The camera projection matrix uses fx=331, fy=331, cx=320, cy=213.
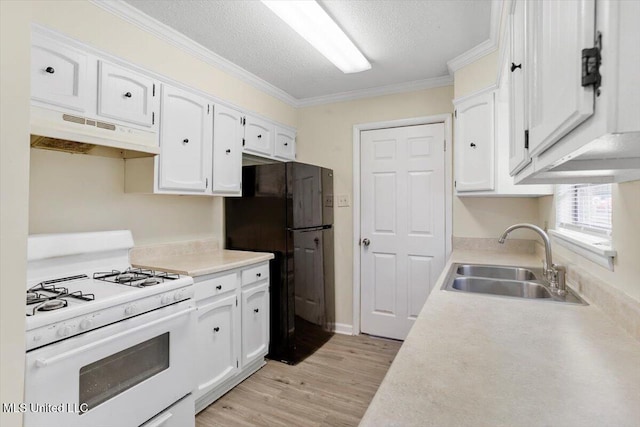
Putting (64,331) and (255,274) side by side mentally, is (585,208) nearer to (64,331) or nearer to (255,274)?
(255,274)

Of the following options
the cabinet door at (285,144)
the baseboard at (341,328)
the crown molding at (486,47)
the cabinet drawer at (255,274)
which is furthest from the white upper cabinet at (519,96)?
the baseboard at (341,328)

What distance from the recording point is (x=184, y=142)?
2.22m

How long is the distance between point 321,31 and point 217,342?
211 centimetres

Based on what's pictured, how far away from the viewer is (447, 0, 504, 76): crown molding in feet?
6.25

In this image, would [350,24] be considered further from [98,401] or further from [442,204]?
[98,401]

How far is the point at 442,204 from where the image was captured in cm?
302

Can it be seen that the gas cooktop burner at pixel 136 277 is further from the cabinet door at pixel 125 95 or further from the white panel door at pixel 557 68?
the white panel door at pixel 557 68

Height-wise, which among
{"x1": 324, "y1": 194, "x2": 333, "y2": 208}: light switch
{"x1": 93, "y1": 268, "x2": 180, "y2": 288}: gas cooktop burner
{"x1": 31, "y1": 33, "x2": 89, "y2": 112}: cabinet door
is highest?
{"x1": 31, "y1": 33, "x2": 89, "y2": 112}: cabinet door

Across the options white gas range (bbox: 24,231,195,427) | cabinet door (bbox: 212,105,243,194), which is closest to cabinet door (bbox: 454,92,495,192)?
cabinet door (bbox: 212,105,243,194)

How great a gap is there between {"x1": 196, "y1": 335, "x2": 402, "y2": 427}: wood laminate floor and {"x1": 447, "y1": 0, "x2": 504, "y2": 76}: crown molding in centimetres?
248

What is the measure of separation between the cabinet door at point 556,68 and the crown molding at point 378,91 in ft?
7.33

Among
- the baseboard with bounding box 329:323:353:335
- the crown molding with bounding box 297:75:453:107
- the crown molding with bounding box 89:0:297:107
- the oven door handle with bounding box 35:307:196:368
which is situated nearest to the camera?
the oven door handle with bounding box 35:307:196:368

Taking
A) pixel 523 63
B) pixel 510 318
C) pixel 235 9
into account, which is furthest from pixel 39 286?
pixel 523 63

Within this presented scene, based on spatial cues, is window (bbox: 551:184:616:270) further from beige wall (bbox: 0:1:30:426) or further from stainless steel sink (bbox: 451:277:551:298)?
beige wall (bbox: 0:1:30:426)
